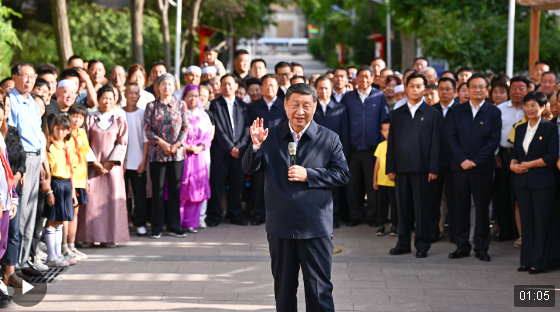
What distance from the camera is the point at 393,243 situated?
8586mm

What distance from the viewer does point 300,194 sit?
4.64m

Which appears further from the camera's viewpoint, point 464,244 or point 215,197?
point 215,197

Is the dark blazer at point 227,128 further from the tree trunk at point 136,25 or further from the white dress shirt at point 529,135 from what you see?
the tree trunk at point 136,25

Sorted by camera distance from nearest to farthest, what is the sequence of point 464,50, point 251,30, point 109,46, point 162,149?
point 162,149, point 464,50, point 109,46, point 251,30

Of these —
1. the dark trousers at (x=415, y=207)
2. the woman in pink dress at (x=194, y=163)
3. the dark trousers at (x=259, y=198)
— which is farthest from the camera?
the dark trousers at (x=259, y=198)

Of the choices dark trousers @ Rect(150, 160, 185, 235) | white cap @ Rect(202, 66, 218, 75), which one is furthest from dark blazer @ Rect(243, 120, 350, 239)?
white cap @ Rect(202, 66, 218, 75)

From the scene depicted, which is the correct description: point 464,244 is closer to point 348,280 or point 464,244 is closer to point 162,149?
point 348,280

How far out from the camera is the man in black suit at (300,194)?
4648 millimetres

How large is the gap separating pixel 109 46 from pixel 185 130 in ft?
57.1

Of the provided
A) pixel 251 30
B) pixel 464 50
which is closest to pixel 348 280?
pixel 464 50

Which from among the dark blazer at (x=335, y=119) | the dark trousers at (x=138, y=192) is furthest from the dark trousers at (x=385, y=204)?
the dark trousers at (x=138, y=192)

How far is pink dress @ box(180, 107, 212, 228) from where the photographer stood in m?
9.09

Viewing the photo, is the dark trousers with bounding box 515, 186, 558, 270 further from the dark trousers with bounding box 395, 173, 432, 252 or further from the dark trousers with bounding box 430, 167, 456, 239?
the dark trousers with bounding box 430, 167, 456, 239

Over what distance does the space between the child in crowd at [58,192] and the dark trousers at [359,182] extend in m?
4.10
